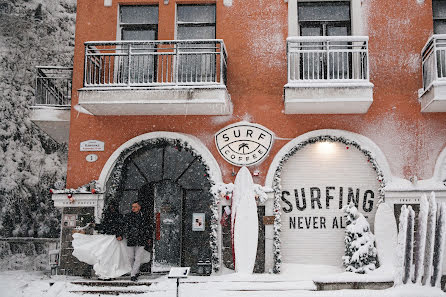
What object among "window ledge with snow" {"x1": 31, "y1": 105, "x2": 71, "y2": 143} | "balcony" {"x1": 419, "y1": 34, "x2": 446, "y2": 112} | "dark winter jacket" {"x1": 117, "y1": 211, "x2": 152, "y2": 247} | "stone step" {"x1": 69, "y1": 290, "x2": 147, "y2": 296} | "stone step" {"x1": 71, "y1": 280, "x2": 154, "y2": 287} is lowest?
"stone step" {"x1": 69, "y1": 290, "x2": 147, "y2": 296}

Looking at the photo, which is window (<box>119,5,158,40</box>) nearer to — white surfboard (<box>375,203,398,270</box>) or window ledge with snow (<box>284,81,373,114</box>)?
window ledge with snow (<box>284,81,373,114</box>)

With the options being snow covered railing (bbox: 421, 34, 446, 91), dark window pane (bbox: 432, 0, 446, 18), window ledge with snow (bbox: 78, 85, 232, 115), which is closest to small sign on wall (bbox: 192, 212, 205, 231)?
window ledge with snow (bbox: 78, 85, 232, 115)

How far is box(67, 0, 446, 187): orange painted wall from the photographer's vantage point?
1198 cm

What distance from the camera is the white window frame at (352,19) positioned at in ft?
40.3

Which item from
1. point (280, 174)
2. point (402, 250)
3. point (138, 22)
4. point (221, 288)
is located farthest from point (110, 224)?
point (402, 250)

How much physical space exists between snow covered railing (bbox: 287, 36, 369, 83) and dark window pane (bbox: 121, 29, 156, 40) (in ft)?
12.1

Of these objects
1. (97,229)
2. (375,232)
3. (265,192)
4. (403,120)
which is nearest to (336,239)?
(375,232)

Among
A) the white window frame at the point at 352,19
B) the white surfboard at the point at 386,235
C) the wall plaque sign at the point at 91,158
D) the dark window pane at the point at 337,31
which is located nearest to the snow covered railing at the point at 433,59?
the white window frame at the point at 352,19

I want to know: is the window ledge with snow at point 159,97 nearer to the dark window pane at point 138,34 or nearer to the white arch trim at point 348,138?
the white arch trim at point 348,138

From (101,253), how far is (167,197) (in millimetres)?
2559

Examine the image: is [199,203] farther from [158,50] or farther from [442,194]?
[442,194]

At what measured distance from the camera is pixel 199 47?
11922 millimetres

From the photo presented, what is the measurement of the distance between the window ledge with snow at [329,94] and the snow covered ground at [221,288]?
4.02m

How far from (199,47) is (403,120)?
5.22m
